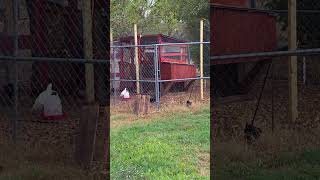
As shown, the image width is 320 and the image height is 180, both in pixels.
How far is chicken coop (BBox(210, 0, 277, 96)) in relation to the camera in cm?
426

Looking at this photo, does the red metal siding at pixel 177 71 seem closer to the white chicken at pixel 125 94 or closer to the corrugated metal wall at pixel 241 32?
the white chicken at pixel 125 94

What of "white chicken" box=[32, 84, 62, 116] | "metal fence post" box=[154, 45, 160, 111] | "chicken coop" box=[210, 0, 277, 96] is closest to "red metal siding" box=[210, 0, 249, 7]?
"chicken coop" box=[210, 0, 277, 96]

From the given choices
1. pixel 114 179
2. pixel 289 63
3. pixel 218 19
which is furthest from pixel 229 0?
pixel 114 179

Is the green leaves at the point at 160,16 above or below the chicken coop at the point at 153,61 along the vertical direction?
above

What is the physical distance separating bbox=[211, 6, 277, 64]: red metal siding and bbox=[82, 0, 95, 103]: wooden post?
1.12 meters

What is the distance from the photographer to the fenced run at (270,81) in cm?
465

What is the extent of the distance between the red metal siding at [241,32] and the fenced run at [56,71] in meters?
1.13

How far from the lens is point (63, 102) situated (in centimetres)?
396

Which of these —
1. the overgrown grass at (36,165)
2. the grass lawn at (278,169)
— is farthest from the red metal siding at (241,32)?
the overgrown grass at (36,165)

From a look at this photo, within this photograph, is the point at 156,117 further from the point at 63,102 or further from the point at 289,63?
the point at 289,63

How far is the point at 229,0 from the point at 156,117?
5.13 ft

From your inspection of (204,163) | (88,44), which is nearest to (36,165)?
(88,44)

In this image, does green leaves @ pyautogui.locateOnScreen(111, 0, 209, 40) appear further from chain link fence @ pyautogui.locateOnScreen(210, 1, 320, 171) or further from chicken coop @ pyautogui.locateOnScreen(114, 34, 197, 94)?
chain link fence @ pyautogui.locateOnScreen(210, 1, 320, 171)

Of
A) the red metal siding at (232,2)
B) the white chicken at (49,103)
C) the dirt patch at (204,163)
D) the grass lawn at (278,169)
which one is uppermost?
the red metal siding at (232,2)
